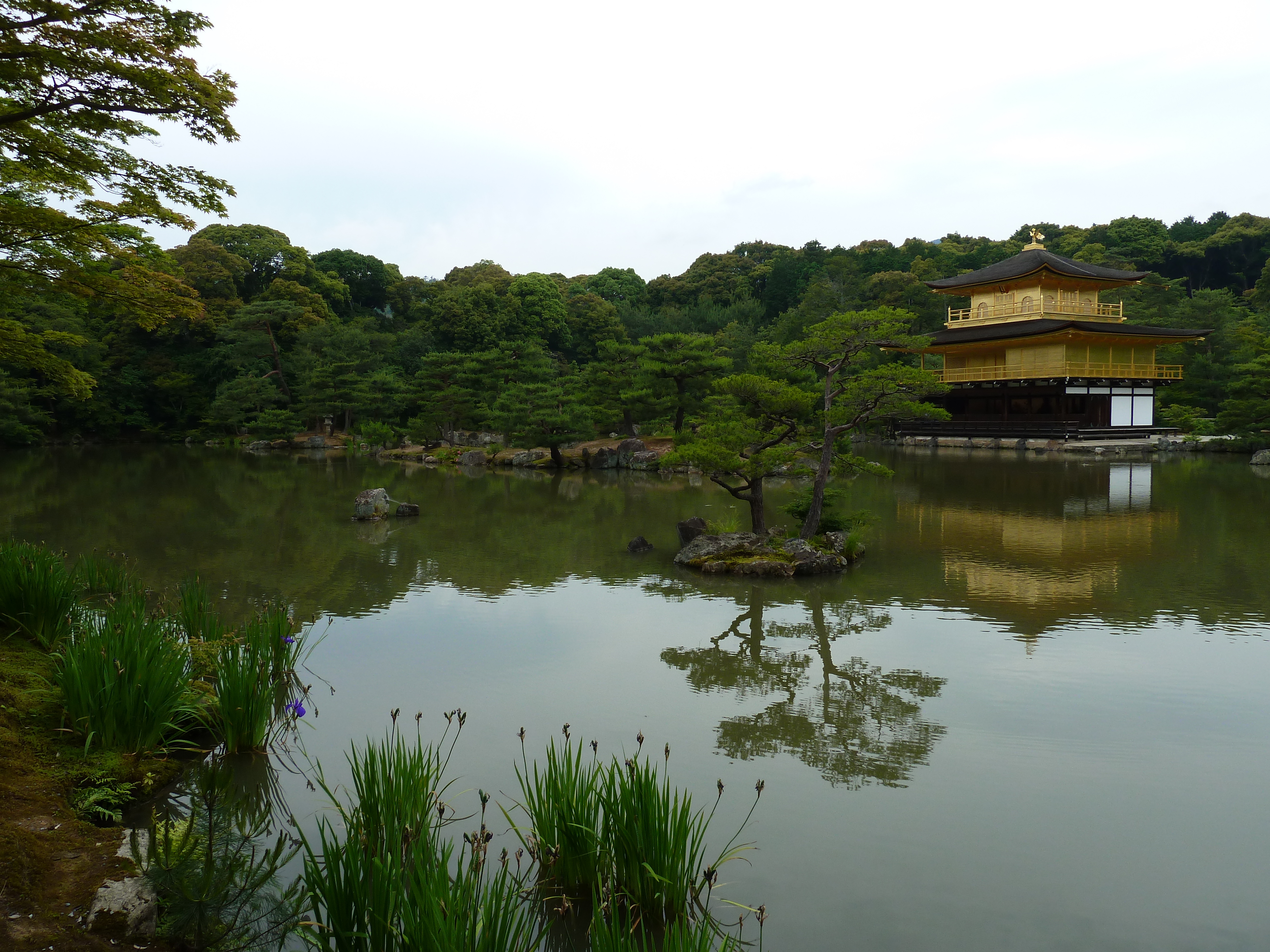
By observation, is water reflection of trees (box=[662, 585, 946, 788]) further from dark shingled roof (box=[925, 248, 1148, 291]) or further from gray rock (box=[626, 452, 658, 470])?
dark shingled roof (box=[925, 248, 1148, 291])

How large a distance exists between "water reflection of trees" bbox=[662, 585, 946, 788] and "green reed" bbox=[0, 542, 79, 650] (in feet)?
13.5

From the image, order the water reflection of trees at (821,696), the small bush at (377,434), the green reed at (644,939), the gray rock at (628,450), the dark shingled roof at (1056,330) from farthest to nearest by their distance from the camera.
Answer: the small bush at (377,434), the dark shingled roof at (1056,330), the gray rock at (628,450), the water reflection of trees at (821,696), the green reed at (644,939)

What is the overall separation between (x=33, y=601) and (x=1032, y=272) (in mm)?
31001

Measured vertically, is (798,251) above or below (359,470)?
above

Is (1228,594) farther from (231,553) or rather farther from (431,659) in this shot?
(231,553)

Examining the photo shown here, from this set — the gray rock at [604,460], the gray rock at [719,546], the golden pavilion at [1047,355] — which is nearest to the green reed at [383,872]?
the gray rock at [719,546]

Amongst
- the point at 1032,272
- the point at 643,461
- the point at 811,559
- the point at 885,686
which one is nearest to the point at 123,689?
the point at 885,686

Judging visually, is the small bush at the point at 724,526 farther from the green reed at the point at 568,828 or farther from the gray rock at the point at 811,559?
the green reed at the point at 568,828

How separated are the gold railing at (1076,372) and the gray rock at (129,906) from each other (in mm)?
28399

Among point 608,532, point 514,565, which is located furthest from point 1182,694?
point 608,532

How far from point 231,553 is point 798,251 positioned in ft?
153

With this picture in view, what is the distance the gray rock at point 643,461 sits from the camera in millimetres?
23500

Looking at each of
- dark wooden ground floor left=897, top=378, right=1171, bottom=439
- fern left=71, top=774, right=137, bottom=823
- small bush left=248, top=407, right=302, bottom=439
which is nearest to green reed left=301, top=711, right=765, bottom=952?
fern left=71, top=774, right=137, bottom=823

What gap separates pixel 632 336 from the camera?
39.8m
